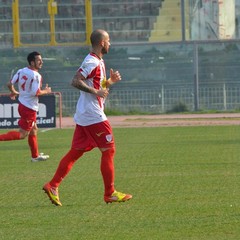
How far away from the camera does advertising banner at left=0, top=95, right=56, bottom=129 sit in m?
28.6

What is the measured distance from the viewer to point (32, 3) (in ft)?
128

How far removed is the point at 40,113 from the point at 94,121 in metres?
17.3

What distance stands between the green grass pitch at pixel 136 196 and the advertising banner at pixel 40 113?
24.3 ft

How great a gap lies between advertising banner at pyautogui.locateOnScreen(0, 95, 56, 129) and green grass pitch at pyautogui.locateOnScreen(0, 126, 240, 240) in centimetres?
741

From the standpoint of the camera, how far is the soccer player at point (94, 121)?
11.3m

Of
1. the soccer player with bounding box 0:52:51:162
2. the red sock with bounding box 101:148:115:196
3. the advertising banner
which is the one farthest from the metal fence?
the red sock with bounding box 101:148:115:196

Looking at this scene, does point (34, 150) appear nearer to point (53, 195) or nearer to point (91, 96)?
point (91, 96)

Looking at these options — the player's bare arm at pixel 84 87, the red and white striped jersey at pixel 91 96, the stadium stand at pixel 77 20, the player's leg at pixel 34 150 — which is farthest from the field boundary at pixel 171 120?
the player's bare arm at pixel 84 87

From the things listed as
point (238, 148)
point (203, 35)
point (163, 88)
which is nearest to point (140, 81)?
point (163, 88)

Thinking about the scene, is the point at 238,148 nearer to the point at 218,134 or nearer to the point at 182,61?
the point at 218,134

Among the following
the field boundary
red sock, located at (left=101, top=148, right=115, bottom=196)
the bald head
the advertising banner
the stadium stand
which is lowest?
the field boundary

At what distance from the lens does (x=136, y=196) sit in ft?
39.2

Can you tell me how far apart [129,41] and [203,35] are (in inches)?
110

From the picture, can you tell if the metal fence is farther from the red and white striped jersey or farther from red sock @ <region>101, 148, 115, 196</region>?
red sock @ <region>101, 148, 115, 196</region>
